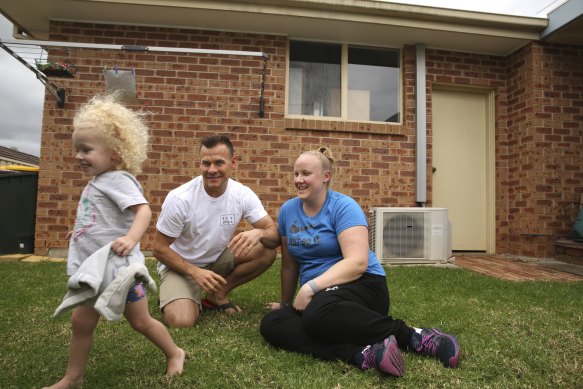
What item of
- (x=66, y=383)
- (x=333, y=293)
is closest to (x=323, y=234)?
(x=333, y=293)

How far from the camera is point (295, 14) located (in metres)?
5.34

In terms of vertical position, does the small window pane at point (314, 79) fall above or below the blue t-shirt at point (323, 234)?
above

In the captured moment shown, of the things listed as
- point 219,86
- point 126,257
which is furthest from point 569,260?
point 126,257

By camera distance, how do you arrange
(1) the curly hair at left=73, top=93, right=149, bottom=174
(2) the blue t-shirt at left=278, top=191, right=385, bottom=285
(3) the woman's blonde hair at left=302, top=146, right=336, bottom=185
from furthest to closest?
(3) the woman's blonde hair at left=302, top=146, right=336, bottom=185 < (2) the blue t-shirt at left=278, top=191, right=385, bottom=285 < (1) the curly hair at left=73, top=93, right=149, bottom=174

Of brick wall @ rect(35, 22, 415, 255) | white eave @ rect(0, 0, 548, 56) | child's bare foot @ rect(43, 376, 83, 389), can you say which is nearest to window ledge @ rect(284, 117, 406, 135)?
brick wall @ rect(35, 22, 415, 255)

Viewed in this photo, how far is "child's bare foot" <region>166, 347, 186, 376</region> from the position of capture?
1.79 m

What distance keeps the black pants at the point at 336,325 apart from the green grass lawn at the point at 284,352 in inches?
2.6

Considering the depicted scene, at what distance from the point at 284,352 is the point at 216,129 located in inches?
160

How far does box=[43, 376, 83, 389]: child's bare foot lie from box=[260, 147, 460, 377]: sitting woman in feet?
2.90

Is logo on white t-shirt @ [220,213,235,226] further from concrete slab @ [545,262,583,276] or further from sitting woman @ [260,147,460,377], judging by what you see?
concrete slab @ [545,262,583,276]

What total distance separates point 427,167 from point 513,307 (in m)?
3.18

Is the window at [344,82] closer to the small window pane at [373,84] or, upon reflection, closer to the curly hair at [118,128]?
the small window pane at [373,84]

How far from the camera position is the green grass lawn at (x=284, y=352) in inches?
68.9

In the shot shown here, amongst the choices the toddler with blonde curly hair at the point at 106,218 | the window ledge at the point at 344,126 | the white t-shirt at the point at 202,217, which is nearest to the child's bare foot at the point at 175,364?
the toddler with blonde curly hair at the point at 106,218
